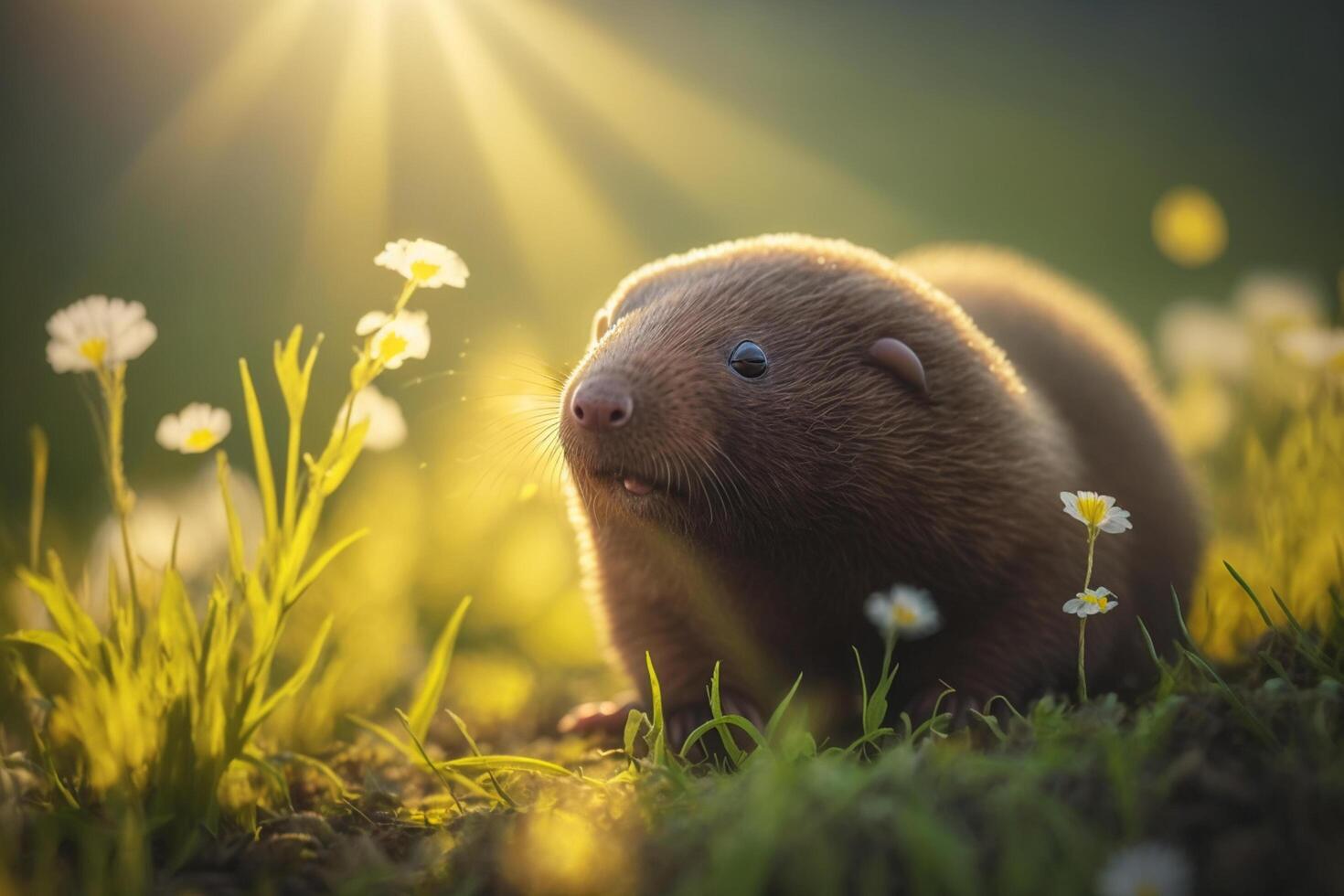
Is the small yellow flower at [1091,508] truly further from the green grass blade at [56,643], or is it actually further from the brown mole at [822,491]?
the green grass blade at [56,643]

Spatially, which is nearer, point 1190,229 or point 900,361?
point 900,361

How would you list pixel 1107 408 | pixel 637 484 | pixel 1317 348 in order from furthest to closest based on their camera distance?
pixel 1107 408 < pixel 1317 348 < pixel 637 484

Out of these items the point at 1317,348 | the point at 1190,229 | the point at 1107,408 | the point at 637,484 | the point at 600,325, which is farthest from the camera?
the point at 1190,229

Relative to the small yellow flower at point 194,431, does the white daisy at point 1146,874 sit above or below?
below

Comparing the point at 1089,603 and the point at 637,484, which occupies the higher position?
A: the point at 637,484

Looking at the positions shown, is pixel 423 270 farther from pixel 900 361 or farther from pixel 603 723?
pixel 603 723

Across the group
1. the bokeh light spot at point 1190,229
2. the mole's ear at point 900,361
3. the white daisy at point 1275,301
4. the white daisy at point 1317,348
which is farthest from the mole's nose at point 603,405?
the bokeh light spot at point 1190,229

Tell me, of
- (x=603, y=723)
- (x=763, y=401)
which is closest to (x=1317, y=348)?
(x=763, y=401)

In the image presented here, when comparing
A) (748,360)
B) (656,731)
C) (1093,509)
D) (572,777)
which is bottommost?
(572,777)
